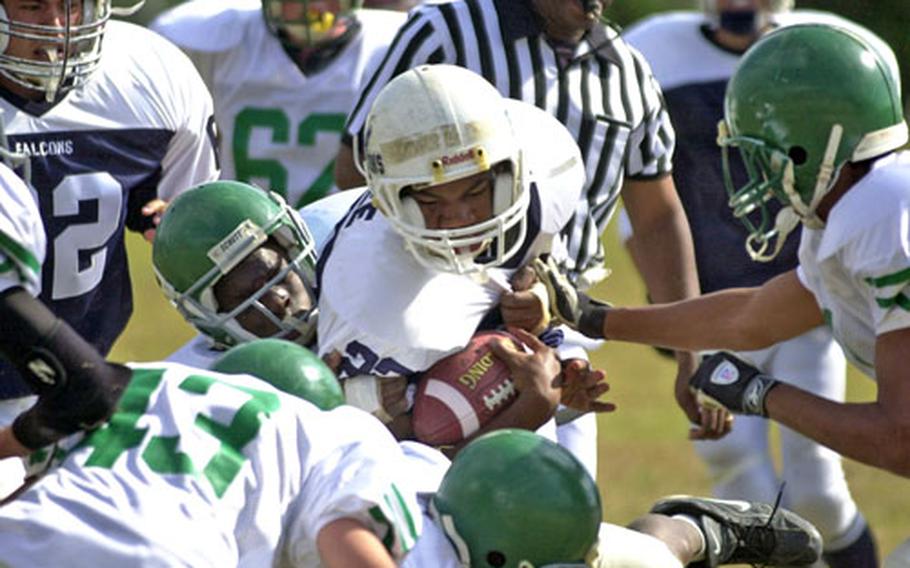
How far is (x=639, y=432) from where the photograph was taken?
33.2 feet

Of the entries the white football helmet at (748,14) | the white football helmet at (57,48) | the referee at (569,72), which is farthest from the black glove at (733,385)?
Answer: the white football helmet at (748,14)

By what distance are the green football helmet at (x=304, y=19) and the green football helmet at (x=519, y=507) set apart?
3.40 m

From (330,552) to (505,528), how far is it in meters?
0.41

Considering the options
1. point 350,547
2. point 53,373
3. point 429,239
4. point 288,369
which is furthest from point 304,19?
point 350,547

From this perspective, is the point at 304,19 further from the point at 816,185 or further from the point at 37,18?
the point at 816,185

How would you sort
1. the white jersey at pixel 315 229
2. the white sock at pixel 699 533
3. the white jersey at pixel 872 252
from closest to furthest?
the white jersey at pixel 872 252
the white sock at pixel 699 533
the white jersey at pixel 315 229

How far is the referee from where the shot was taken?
532cm

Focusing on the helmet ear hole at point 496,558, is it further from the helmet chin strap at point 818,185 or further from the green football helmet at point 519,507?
the helmet chin strap at point 818,185

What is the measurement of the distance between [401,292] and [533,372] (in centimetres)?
32

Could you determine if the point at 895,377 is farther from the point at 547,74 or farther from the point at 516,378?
the point at 547,74

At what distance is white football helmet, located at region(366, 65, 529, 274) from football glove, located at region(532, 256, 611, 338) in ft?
0.42

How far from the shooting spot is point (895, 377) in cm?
401

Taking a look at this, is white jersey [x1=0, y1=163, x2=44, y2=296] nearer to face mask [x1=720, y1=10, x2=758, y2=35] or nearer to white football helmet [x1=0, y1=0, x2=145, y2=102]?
white football helmet [x1=0, y1=0, x2=145, y2=102]

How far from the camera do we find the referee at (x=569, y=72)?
5316mm
